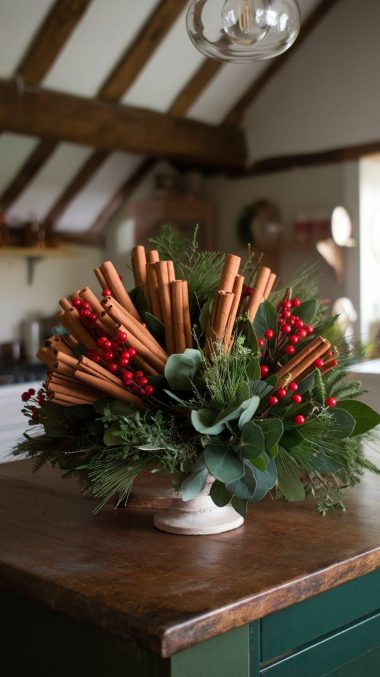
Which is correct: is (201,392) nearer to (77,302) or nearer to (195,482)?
(195,482)

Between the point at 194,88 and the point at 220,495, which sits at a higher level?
the point at 194,88

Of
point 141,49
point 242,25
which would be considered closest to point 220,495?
point 242,25

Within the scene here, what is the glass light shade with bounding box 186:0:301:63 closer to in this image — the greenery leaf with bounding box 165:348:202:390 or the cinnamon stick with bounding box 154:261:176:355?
the cinnamon stick with bounding box 154:261:176:355

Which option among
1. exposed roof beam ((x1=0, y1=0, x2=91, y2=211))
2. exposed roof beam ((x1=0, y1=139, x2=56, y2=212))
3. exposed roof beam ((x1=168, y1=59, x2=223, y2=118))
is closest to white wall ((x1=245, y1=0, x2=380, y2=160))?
exposed roof beam ((x1=168, y1=59, x2=223, y2=118))

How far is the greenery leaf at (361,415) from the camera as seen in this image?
146 centimetres

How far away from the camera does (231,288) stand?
4.94 feet

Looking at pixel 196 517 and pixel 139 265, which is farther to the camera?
pixel 139 265

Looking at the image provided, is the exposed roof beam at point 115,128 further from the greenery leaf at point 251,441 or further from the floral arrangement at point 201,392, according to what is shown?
the greenery leaf at point 251,441

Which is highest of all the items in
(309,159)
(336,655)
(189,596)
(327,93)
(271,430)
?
(327,93)

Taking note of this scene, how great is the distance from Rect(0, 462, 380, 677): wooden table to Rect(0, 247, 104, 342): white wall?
14.1 feet

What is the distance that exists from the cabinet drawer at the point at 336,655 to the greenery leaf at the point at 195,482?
272mm

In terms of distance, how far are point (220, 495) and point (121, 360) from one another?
0.26 m

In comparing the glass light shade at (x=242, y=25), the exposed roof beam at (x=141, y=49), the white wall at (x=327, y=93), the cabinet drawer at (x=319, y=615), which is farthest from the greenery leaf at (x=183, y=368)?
the white wall at (x=327, y=93)

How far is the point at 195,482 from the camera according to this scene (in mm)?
1336
